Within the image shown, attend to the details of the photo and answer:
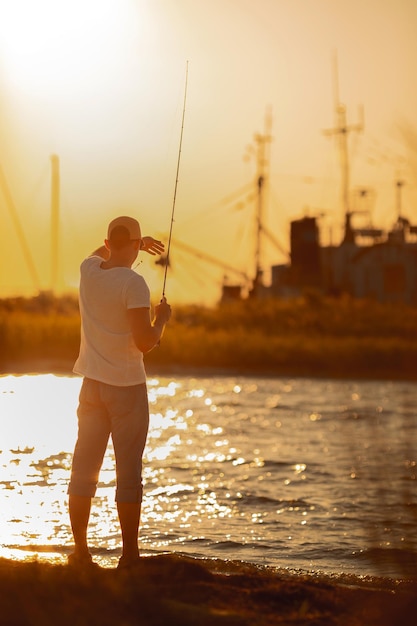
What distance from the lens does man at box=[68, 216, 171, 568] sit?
5723 millimetres

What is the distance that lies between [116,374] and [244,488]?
14.3 feet

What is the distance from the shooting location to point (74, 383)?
24266 mm

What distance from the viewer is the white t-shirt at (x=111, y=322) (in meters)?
5.71

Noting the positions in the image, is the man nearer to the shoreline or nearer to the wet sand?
the wet sand

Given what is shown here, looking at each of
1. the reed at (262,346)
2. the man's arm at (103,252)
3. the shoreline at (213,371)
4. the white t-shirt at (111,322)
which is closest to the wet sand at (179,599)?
the white t-shirt at (111,322)

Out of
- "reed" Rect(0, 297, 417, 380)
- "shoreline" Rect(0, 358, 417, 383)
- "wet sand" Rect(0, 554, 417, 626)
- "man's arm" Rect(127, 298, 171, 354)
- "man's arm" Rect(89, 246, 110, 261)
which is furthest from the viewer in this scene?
"reed" Rect(0, 297, 417, 380)

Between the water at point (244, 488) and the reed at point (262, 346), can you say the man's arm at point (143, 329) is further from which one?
the reed at point (262, 346)

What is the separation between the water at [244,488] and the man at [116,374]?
473 millimetres

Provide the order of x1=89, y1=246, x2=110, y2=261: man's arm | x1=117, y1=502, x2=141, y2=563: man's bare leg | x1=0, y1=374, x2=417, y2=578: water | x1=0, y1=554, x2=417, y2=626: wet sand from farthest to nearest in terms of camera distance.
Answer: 1. x1=0, y1=374, x2=417, y2=578: water
2. x1=89, y1=246, x2=110, y2=261: man's arm
3. x1=117, y1=502, x2=141, y2=563: man's bare leg
4. x1=0, y1=554, x2=417, y2=626: wet sand

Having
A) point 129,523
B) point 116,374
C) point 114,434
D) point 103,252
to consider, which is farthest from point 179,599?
point 103,252

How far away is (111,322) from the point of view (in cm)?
580

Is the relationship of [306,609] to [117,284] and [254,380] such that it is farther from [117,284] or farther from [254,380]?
[254,380]

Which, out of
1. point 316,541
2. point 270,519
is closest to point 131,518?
point 316,541

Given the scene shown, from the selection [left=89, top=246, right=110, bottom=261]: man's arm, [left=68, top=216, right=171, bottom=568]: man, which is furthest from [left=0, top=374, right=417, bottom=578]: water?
[left=89, top=246, right=110, bottom=261]: man's arm
